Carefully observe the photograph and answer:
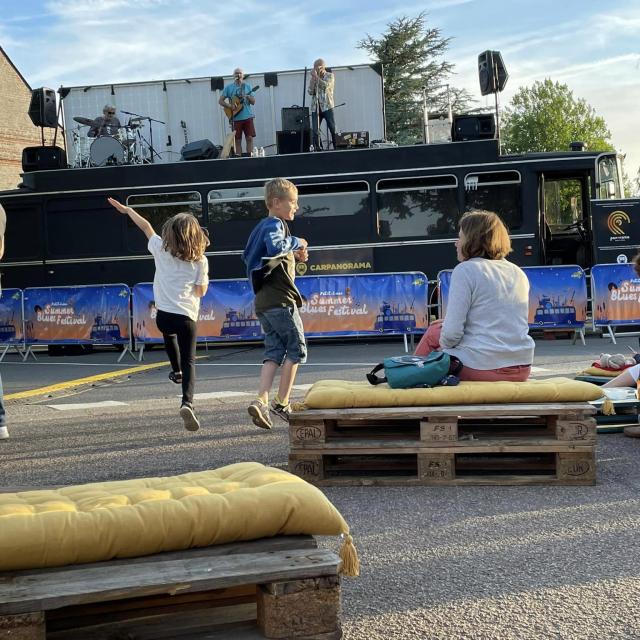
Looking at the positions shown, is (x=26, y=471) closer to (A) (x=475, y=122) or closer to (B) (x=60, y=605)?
(B) (x=60, y=605)

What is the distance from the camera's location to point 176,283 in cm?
761

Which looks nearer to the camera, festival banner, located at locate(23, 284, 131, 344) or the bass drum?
festival banner, located at locate(23, 284, 131, 344)

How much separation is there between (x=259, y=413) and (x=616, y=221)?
38.7 feet

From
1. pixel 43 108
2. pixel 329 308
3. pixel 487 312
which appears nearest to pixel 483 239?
pixel 487 312

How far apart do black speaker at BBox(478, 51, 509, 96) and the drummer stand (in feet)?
25.8

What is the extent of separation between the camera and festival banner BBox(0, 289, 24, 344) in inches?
639

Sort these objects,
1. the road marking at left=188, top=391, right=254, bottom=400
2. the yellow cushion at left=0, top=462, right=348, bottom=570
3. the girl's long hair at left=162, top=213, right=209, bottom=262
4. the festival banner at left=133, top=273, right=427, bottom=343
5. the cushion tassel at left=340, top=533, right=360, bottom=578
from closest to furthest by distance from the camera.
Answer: the yellow cushion at left=0, top=462, right=348, bottom=570 < the cushion tassel at left=340, top=533, right=360, bottom=578 < the girl's long hair at left=162, top=213, right=209, bottom=262 < the road marking at left=188, top=391, right=254, bottom=400 < the festival banner at left=133, top=273, right=427, bottom=343

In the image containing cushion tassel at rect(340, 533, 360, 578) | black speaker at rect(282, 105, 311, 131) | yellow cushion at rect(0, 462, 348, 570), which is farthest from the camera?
black speaker at rect(282, 105, 311, 131)

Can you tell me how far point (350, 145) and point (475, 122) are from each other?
248 cm

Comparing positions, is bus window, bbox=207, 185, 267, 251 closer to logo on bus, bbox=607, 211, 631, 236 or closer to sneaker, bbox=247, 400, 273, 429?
logo on bus, bbox=607, 211, 631, 236

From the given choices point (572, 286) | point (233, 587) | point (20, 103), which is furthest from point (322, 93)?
point (20, 103)

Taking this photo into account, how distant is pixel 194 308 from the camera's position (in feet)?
25.5

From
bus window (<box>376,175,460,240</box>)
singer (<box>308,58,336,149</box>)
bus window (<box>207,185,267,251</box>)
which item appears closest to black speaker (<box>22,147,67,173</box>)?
bus window (<box>207,185,267,251</box>)

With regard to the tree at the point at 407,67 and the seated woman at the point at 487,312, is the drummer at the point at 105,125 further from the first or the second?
the tree at the point at 407,67
